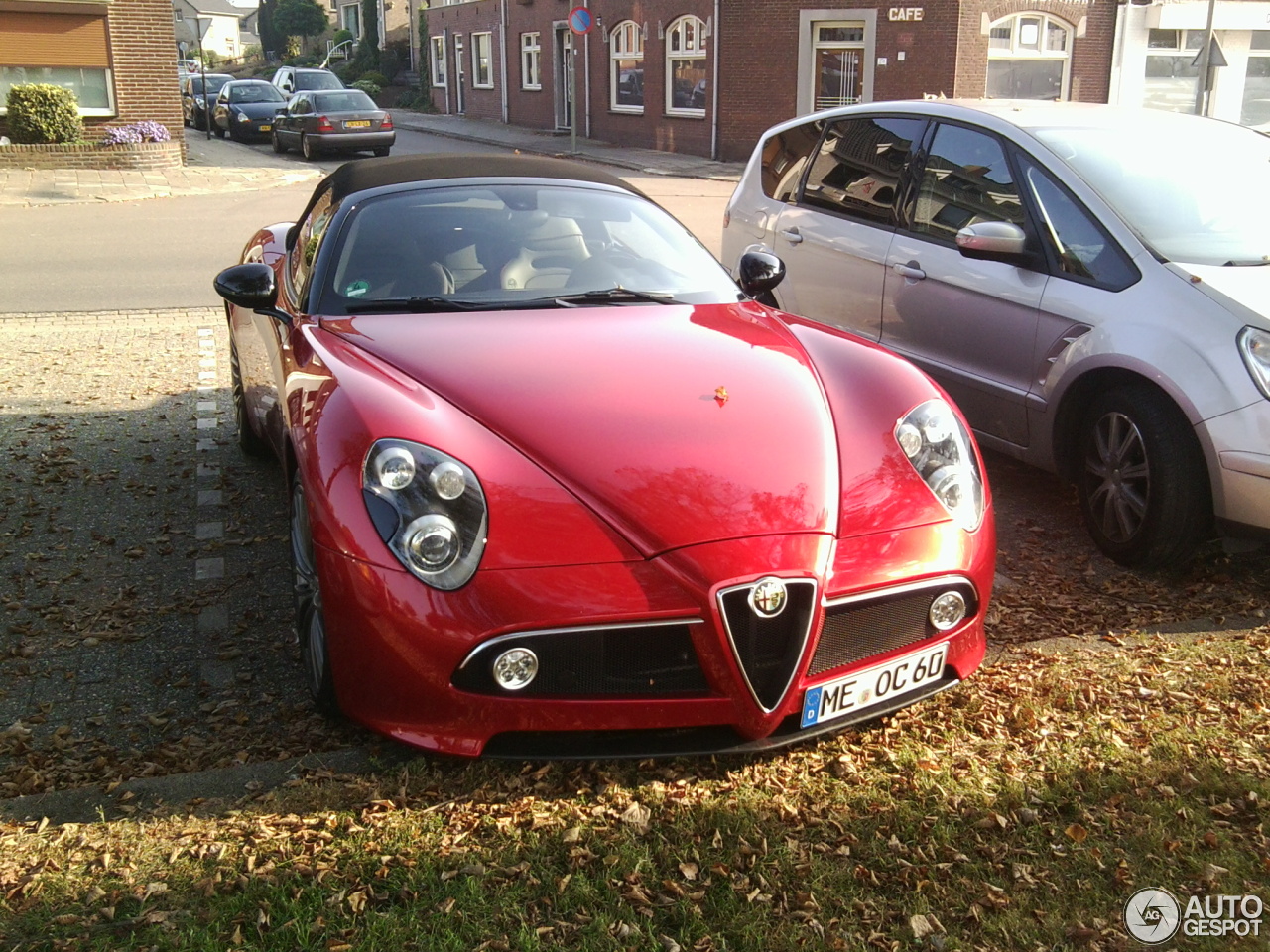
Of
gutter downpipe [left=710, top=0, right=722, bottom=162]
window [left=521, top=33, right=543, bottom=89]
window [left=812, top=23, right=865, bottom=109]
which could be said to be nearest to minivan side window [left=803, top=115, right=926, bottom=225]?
window [left=812, top=23, right=865, bottom=109]

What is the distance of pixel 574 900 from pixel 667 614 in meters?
0.70

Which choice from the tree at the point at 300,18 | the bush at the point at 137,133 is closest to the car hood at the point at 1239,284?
the bush at the point at 137,133

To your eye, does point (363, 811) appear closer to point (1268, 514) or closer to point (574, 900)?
point (574, 900)

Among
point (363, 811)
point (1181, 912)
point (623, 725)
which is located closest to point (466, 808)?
point (363, 811)

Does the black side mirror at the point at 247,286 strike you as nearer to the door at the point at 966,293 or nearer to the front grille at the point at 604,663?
the front grille at the point at 604,663

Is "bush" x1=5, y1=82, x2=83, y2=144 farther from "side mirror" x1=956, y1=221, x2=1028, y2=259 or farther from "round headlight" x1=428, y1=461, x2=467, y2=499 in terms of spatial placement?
"round headlight" x1=428, y1=461, x2=467, y2=499

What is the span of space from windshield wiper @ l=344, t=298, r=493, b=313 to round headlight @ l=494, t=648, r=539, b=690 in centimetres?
169

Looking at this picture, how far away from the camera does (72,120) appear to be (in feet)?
71.7

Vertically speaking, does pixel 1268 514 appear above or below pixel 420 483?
below

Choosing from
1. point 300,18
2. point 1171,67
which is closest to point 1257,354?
point 1171,67

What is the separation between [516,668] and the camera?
309 centimetres

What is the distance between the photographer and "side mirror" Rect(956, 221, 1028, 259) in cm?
530

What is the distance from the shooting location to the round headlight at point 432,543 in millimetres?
3148

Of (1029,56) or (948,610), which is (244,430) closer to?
(948,610)
